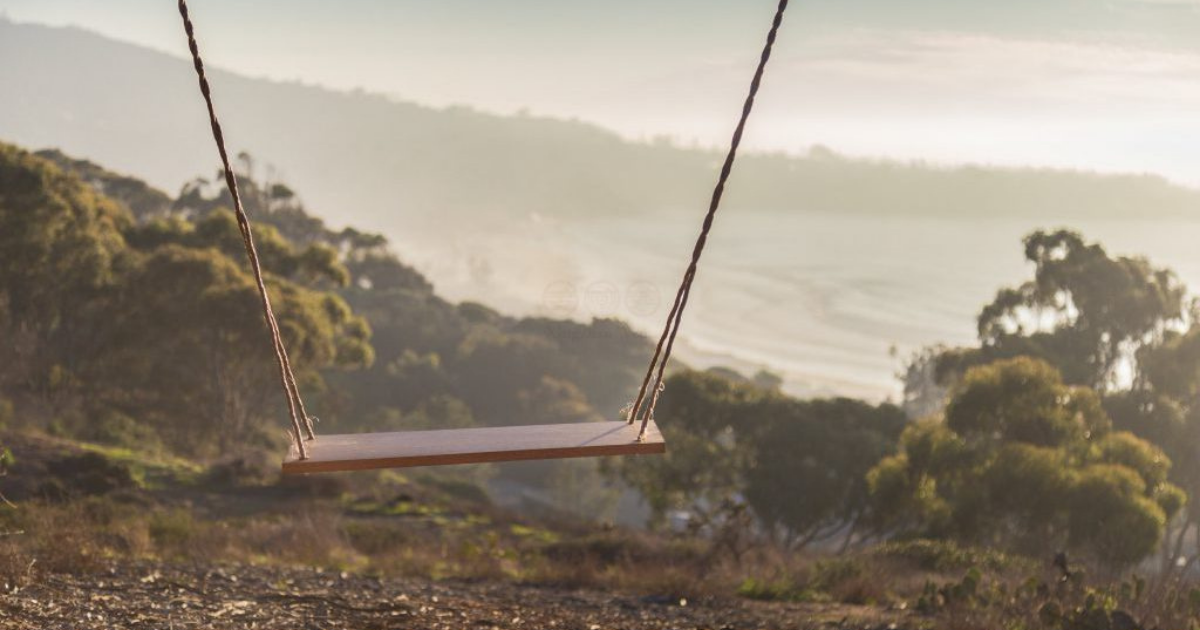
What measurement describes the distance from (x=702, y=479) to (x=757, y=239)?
472ft

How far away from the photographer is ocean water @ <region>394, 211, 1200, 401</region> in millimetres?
110562

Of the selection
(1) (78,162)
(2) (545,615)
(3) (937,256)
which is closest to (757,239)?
(3) (937,256)

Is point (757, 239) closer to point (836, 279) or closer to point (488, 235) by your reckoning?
point (836, 279)

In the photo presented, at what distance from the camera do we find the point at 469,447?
4.52m

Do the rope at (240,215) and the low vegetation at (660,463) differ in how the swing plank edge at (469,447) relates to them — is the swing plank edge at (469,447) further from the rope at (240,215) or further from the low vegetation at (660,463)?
the low vegetation at (660,463)

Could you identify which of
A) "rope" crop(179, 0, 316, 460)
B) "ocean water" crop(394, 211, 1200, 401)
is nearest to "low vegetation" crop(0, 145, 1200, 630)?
"rope" crop(179, 0, 316, 460)

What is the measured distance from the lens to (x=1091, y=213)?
6673 inches

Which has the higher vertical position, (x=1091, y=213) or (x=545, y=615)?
(x=1091, y=213)

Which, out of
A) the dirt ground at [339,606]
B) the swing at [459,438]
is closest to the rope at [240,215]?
the swing at [459,438]

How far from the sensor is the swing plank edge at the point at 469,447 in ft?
14.2

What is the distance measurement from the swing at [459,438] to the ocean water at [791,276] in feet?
272

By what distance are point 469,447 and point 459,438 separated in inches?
A: 13.2

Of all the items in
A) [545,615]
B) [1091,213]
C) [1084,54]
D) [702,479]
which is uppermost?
[1084,54]

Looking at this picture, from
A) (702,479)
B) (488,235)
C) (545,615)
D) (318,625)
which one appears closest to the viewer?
(318,625)
